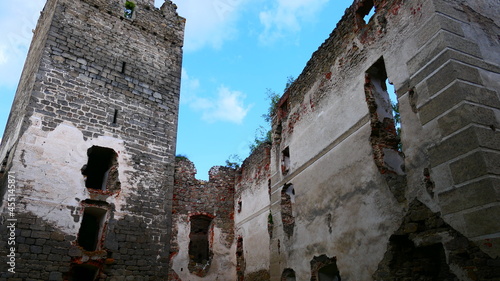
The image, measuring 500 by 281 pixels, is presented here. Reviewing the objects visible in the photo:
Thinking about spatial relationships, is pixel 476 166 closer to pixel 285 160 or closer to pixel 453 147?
pixel 453 147

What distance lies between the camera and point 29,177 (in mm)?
8203

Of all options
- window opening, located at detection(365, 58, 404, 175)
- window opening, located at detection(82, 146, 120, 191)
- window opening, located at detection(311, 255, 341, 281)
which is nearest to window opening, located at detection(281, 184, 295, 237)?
window opening, located at detection(311, 255, 341, 281)

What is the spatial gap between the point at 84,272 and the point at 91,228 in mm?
1226

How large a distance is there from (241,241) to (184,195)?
260 centimetres

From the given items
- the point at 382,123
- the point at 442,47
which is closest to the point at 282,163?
the point at 382,123

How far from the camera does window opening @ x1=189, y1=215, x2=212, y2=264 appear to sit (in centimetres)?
1293

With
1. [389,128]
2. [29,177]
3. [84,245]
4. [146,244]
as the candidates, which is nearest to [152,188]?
[146,244]

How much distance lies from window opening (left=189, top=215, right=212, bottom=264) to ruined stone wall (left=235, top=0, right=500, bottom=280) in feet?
15.3

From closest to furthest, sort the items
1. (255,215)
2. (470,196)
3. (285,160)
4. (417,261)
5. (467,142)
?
(470,196) < (467,142) < (417,261) < (285,160) < (255,215)

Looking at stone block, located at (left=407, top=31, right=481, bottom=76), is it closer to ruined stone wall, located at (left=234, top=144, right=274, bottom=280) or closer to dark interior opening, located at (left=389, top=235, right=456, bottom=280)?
dark interior opening, located at (left=389, top=235, right=456, bottom=280)

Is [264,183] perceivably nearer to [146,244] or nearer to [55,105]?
[146,244]

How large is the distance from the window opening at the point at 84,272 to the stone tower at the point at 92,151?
0.11ft

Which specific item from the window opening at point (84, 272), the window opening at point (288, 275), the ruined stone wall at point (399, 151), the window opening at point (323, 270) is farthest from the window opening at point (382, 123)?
the window opening at point (84, 272)

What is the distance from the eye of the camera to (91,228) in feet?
31.7
